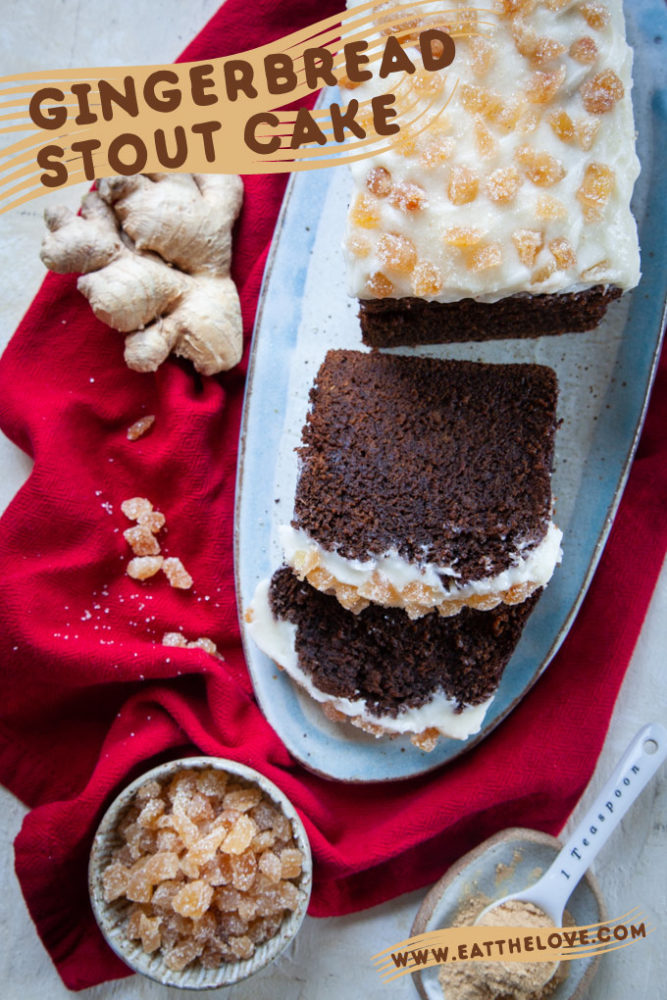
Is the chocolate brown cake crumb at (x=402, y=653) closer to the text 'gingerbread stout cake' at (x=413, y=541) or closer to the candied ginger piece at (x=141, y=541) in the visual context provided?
the text 'gingerbread stout cake' at (x=413, y=541)

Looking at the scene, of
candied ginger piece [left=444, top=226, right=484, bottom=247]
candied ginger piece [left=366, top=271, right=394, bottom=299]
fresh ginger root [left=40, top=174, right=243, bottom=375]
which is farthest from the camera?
fresh ginger root [left=40, top=174, right=243, bottom=375]

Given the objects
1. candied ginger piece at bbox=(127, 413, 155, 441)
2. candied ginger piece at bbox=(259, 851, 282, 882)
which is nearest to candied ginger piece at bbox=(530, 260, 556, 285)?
candied ginger piece at bbox=(127, 413, 155, 441)

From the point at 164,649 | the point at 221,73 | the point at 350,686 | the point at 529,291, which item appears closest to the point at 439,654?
the point at 350,686

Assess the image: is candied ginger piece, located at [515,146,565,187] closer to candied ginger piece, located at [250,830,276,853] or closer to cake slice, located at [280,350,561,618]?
cake slice, located at [280,350,561,618]

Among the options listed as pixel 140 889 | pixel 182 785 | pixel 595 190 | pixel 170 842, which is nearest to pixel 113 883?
pixel 140 889

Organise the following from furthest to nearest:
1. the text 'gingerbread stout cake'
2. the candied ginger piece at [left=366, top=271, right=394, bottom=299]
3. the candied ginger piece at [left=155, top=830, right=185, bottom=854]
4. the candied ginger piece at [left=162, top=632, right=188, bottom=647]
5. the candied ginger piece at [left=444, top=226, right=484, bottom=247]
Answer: the candied ginger piece at [left=162, top=632, right=188, bottom=647]
the candied ginger piece at [left=155, top=830, right=185, bottom=854]
the text 'gingerbread stout cake'
the candied ginger piece at [left=366, top=271, right=394, bottom=299]
the candied ginger piece at [left=444, top=226, right=484, bottom=247]

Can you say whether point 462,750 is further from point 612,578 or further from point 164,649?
point 164,649
